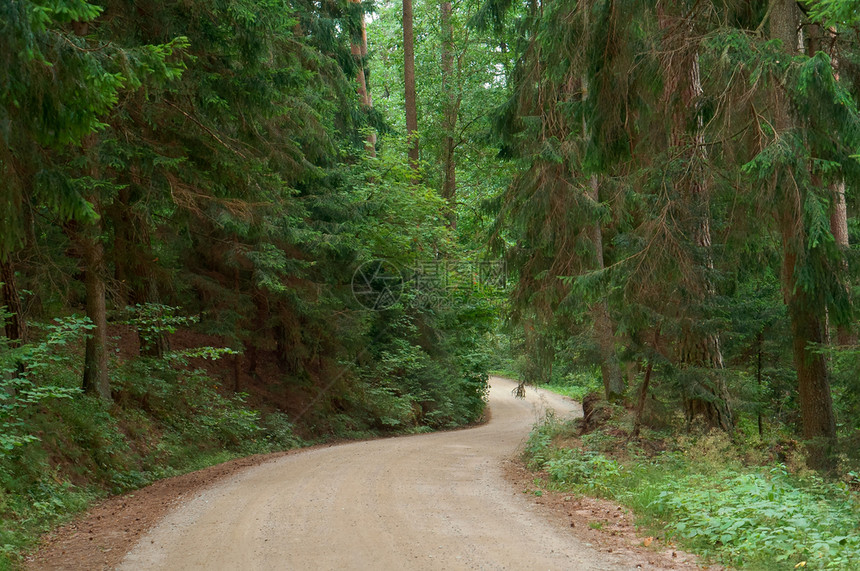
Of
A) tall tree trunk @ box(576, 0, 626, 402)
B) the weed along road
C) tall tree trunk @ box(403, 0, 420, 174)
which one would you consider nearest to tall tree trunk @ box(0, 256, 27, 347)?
the weed along road

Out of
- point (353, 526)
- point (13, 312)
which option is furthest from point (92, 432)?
point (353, 526)

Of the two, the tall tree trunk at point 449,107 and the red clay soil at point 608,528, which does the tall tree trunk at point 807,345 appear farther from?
the tall tree trunk at point 449,107

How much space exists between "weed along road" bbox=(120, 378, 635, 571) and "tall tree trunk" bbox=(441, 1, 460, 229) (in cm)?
1885

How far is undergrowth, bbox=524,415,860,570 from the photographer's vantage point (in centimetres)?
541

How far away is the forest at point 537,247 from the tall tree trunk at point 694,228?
0.14ft

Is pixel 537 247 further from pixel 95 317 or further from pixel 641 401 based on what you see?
pixel 95 317

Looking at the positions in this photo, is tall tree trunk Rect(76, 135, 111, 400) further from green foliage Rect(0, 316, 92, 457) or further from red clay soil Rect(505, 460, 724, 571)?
red clay soil Rect(505, 460, 724, 571)

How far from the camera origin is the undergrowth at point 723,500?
5414 mm

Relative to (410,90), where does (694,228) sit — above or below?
below

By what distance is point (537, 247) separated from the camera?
15734mm

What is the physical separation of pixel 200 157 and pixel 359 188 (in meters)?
10.9

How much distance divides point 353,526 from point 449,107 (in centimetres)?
2434

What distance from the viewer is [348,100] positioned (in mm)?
21000

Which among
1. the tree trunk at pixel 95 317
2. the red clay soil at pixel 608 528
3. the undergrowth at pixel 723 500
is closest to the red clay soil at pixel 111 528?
the tree trunk at pixel 95 317
